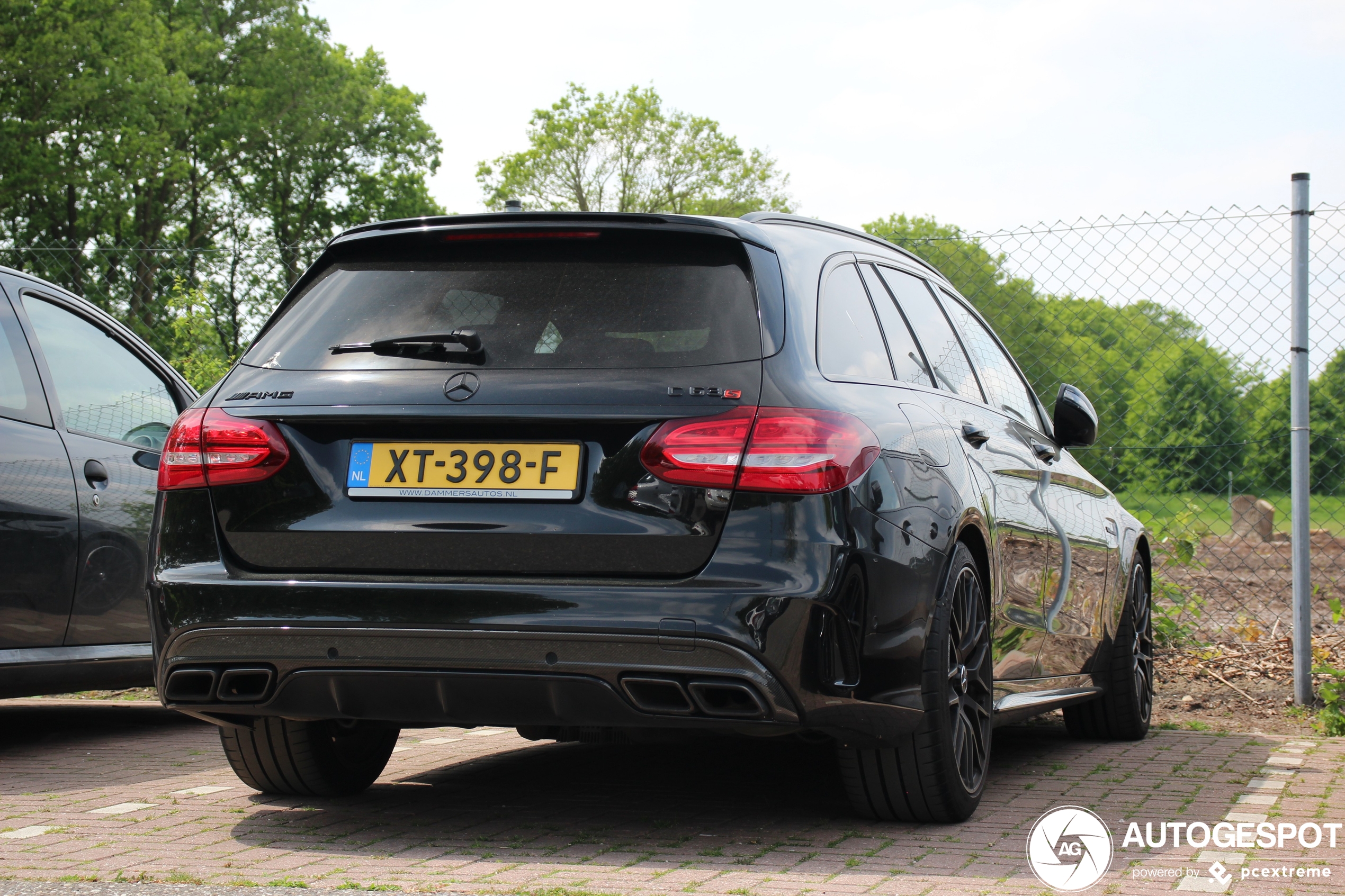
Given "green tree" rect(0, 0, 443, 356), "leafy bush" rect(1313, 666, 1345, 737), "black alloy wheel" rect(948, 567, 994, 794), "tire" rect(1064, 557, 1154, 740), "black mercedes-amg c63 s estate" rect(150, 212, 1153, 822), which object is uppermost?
"green tree" rect(0, 0, 443, 356)

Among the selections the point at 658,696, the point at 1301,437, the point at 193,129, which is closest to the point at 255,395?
the point at 658,696

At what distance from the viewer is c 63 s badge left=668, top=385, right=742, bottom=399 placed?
3.38 metres

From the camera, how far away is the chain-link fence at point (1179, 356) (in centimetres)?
725

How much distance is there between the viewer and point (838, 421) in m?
3.43

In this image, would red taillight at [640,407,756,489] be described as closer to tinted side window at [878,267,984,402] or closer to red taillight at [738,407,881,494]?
red taillight at [738,407,881,494]

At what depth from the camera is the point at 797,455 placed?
3334mm

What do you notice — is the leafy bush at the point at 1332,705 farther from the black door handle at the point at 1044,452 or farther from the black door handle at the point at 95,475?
the black door handle at the point at 95,475

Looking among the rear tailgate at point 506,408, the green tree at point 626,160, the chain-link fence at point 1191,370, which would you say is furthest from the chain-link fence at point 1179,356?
the green tree at point 626,160

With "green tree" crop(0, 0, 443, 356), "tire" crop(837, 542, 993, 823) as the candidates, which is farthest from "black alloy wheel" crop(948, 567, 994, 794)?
"green tree" crop(0, 0, 443, 356)

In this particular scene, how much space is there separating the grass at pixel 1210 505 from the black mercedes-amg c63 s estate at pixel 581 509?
4.27 m

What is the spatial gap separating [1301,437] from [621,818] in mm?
4328

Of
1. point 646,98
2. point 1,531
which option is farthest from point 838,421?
point 646,98

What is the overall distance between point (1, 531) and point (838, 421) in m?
3.28

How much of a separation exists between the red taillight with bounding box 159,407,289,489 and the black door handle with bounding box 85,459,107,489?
2033 millimetres
